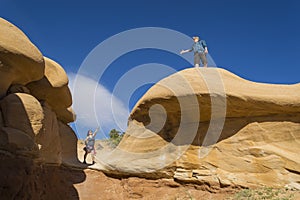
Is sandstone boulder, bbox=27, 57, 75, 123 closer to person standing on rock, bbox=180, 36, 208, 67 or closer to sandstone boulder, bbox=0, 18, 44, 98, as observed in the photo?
sandstone boulder, bbox=0, 18, 44, 98

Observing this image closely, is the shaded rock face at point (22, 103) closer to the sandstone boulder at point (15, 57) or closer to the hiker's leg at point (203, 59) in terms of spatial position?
the sandstone boulder at point (15, 57)

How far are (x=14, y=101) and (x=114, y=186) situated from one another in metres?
5.27

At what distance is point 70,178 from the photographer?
37.5 ft

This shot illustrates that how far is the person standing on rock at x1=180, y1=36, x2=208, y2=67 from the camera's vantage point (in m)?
11.0

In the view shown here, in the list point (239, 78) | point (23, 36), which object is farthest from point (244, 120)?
point (23, 36)

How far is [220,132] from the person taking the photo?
10.5 meters

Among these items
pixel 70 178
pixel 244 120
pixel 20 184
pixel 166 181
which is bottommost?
pixel 70 178

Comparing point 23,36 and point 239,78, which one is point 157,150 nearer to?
point 239,78

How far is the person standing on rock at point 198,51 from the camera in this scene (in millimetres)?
10984

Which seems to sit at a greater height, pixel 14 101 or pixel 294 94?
pixel 294 94

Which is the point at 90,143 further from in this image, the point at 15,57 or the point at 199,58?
the point at 15,57

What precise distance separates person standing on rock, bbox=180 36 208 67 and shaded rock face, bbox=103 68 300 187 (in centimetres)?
45

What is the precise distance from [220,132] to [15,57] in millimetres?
6355

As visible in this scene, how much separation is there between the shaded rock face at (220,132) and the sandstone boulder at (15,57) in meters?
4.19
